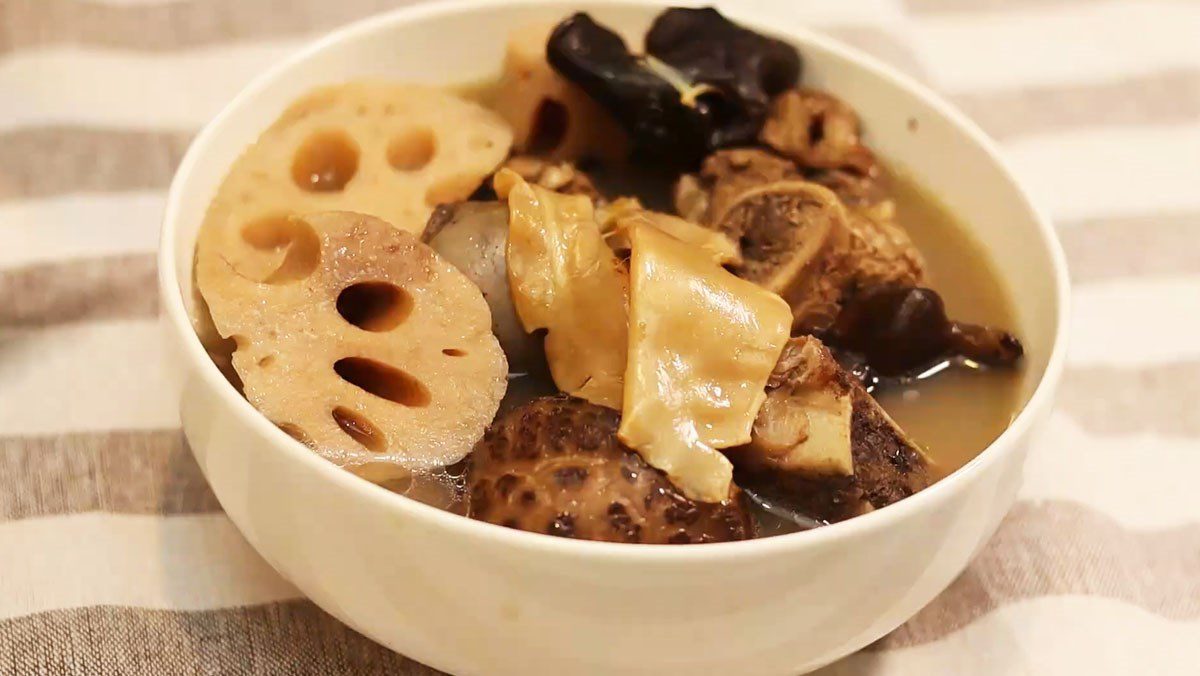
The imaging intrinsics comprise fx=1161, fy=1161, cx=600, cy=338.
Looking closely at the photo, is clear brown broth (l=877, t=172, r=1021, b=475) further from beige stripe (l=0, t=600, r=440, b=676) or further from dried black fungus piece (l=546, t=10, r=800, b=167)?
beige stripe (l=0, t=600, r=440, b=676)

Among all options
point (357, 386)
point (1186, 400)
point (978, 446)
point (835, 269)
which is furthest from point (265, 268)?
point (1186, 400)

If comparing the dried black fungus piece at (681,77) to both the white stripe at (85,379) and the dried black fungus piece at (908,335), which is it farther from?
the white stripe at (85,379)

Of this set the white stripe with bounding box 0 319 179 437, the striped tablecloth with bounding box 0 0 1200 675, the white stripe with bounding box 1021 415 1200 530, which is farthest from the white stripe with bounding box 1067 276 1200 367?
the white stripe with bounding box 0 319 179 437

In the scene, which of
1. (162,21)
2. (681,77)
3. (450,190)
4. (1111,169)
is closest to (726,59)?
(681,77)

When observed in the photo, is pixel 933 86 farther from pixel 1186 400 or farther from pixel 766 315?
pixel 766 315

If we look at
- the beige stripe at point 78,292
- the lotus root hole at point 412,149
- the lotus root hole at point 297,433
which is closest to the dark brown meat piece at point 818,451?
the lotus root hole at point 297,433

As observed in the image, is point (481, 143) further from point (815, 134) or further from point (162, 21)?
point (162, 21)
